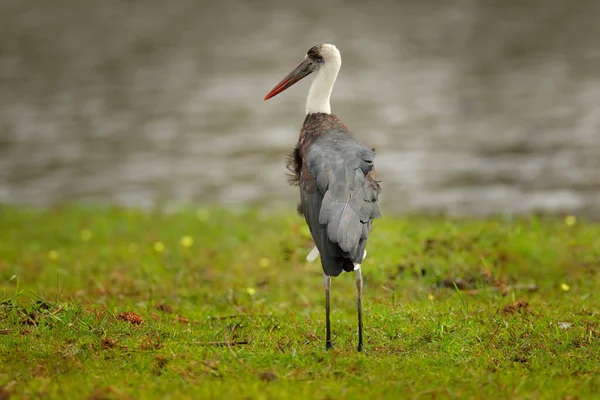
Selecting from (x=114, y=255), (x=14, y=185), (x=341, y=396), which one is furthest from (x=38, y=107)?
(x=341, y=396)

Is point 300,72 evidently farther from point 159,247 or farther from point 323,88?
point 159,247

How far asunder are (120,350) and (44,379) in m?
0.72

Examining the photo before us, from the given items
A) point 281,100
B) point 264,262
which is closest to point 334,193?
point 264,262

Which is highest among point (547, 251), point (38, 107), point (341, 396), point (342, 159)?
point (38, 107)

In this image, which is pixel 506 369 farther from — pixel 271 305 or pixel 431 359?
pixel 271 305

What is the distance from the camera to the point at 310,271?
31.4ft

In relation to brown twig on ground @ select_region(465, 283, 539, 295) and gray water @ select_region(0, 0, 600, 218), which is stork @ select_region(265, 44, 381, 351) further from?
gray water @ select_region(0, 0, 600, 218)

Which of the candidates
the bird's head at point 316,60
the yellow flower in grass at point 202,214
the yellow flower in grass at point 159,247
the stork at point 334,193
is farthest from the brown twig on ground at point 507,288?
the yellow flower in grass at point 202,214

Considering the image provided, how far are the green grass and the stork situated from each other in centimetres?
68

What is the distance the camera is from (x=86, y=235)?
1201 cm

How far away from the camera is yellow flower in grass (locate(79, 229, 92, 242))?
1191 centimetres

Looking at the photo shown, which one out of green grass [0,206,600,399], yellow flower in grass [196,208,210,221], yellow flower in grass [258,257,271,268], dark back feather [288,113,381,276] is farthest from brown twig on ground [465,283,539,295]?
yellow flower in grass [196,208,210,221]

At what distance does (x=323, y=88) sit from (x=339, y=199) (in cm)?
153

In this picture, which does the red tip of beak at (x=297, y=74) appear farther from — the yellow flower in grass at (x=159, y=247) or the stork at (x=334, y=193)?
the yellow flower in grass at (x=159, y=247)
